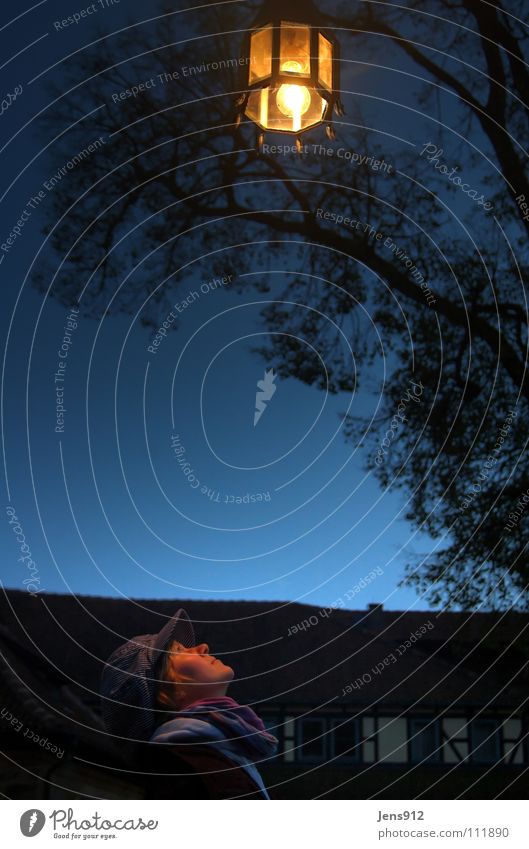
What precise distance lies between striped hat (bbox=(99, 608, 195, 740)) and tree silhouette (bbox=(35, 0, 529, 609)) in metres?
1.95

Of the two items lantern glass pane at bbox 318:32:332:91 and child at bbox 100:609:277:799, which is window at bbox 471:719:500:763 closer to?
child at bbox 100:609:277:799

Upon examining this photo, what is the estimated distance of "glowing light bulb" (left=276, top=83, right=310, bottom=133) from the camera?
3.29m

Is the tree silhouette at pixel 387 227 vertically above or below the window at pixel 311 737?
above

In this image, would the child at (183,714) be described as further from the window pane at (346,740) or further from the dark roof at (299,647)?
the window pane at (346,740)

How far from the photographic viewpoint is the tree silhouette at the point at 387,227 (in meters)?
5.01

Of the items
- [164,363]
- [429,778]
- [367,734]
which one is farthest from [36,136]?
[429,778]

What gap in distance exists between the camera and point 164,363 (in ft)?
16.0

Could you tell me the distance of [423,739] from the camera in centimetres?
560

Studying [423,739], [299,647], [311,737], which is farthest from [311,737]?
[299,647]

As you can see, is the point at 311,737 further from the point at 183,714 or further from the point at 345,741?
the point at 183,714

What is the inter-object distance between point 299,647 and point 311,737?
85cm

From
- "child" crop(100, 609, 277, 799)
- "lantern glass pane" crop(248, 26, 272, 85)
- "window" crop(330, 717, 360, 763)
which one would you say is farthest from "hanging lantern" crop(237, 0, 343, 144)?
"window" crop(330, 717, 360, 763)

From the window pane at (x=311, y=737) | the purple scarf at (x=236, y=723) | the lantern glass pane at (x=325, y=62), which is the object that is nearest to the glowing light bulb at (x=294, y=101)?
the lantern glass pane at (x=325, y=62)
